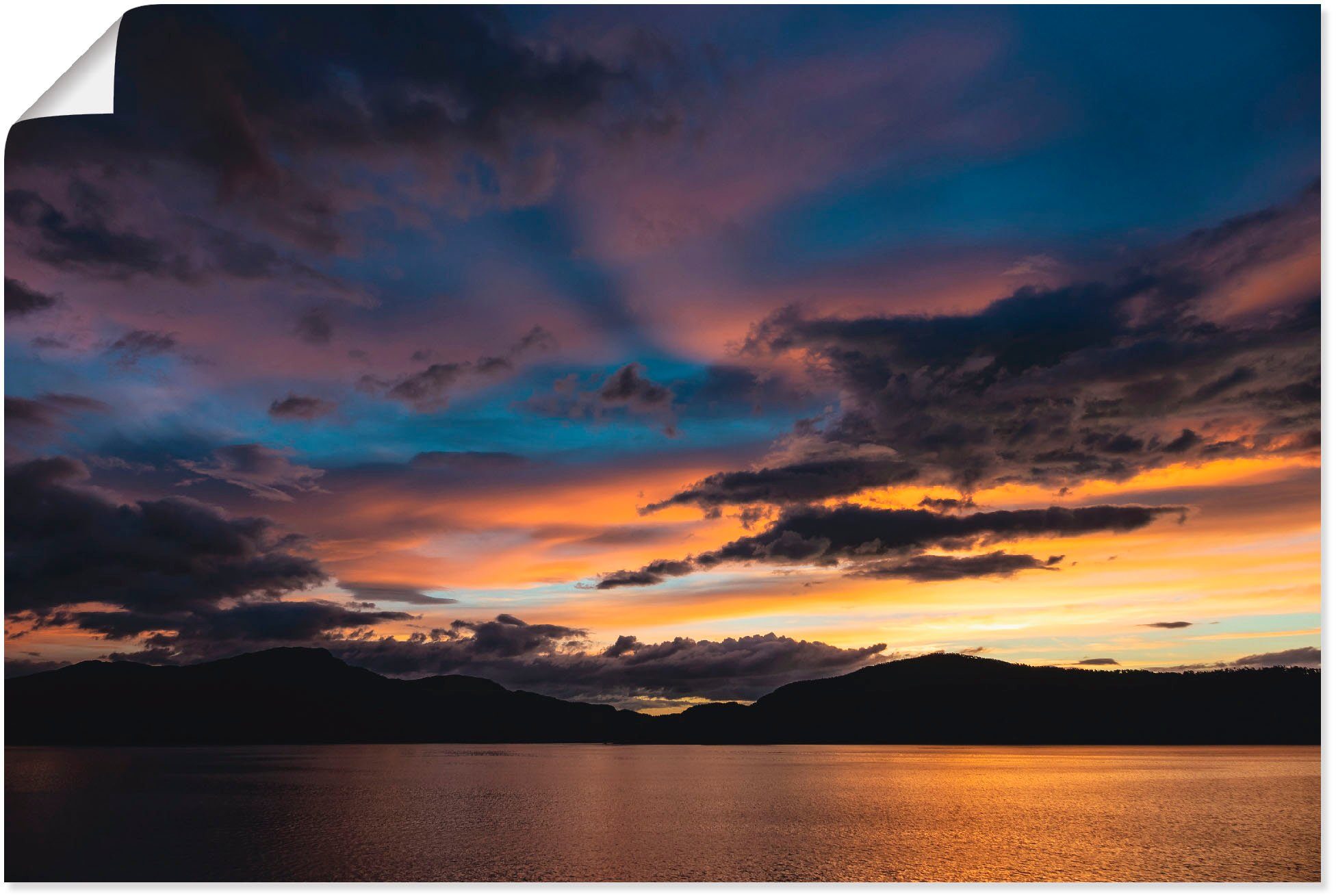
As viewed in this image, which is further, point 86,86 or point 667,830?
point 667,830

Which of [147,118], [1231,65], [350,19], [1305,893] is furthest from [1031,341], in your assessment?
[147,118]

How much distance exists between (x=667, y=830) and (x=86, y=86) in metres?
47.4

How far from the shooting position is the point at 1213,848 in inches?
1801

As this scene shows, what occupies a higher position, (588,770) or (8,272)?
(8,272)

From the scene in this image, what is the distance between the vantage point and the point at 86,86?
2389 cm

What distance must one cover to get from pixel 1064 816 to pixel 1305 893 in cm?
4481

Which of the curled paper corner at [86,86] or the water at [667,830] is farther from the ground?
the curled paper corner at [86,86]

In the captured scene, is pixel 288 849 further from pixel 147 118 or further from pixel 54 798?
pixel 54 798

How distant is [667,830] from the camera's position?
5731 cm

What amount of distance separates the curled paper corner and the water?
26261 millimetres

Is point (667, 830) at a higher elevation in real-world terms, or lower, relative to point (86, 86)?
lower

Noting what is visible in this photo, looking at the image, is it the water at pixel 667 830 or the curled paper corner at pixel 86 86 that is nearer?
the curled paper corner at pixel 86 86

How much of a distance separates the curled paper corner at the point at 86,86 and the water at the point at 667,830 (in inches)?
1034

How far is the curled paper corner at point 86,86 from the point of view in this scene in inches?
922
